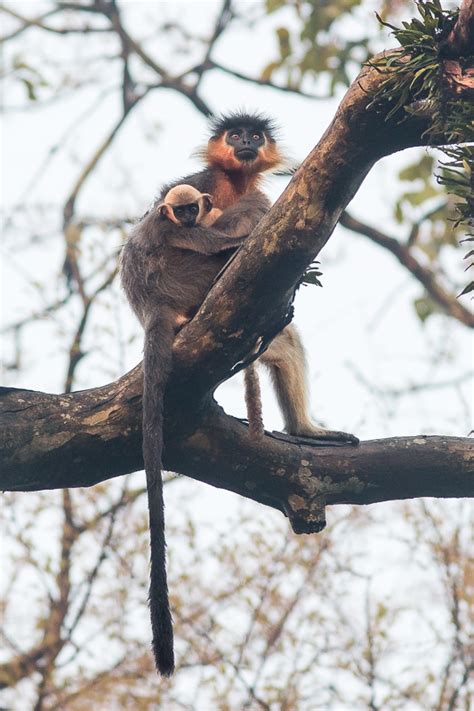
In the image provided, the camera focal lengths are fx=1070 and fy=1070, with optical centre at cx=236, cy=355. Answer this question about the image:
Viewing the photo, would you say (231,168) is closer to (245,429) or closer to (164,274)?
(164,274)

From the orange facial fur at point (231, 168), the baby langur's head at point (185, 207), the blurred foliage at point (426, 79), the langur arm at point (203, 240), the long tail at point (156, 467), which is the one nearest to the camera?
the blurred foliage at point (426, 79)

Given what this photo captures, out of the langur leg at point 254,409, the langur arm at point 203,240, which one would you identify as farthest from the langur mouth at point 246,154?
the langur leg at point 254,409

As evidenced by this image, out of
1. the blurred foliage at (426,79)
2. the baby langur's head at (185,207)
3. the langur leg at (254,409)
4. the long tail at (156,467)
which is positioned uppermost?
the baby langur's head at (185,207)

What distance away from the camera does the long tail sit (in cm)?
333

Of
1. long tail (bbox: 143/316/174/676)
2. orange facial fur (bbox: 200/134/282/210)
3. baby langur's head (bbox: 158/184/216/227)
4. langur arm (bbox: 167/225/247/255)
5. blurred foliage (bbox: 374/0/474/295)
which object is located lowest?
long tail (bbox: 143/316/174/676)

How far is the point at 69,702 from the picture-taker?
6117mm

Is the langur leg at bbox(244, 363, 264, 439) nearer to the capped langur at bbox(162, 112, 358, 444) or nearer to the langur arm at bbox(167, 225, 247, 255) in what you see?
the capped langur at bbox(162, 112, 358, 444)

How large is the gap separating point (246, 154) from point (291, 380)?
3.78ft

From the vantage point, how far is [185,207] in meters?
4.12

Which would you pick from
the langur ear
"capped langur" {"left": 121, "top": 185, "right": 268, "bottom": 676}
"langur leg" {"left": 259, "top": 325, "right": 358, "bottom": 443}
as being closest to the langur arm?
"capped langur" {"left": 121, "top": 185, "right": 268, "bottom": 676}

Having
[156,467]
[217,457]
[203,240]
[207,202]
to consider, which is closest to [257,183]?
[207,202]

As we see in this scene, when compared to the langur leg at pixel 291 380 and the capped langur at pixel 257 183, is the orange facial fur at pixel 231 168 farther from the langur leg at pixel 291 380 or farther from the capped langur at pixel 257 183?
the langur leg at pixel 291 380

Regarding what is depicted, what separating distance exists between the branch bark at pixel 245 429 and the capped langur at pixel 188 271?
0.16 m

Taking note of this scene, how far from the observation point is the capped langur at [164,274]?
11.2 ft
